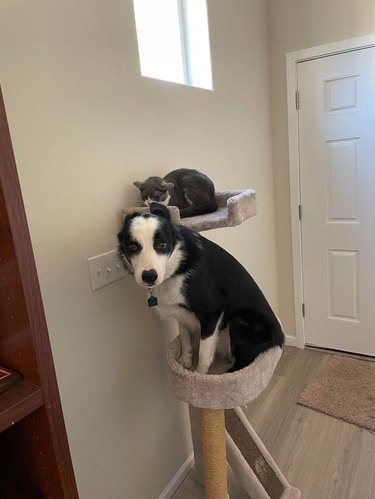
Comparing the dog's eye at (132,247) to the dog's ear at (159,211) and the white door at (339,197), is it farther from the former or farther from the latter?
the white door at (339,197)

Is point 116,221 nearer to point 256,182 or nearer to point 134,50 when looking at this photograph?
point 134,50

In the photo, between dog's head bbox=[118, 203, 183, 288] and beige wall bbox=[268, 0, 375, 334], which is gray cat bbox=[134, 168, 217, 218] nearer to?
dog's head bbox=[118, 203, 183, 288]

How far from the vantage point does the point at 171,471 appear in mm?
1608

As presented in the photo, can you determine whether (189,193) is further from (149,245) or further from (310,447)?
(310,447)

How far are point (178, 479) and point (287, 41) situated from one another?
2529 mm

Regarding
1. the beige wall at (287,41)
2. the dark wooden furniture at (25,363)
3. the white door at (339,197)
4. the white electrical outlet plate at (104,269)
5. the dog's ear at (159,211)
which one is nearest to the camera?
the dark wooden furniture at (25,363)

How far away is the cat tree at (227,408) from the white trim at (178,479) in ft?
0.21

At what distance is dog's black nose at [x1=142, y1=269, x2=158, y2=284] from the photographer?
0.94 m

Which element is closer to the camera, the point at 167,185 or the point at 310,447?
the point at 167,185

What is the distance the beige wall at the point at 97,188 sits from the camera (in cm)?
97

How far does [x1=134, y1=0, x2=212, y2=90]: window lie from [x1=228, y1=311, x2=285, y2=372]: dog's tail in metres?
1.15

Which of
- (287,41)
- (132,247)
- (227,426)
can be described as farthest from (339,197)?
(132,247)

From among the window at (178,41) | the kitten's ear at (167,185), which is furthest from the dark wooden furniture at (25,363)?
the window at (178,41)

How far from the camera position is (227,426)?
1486 millimetres
